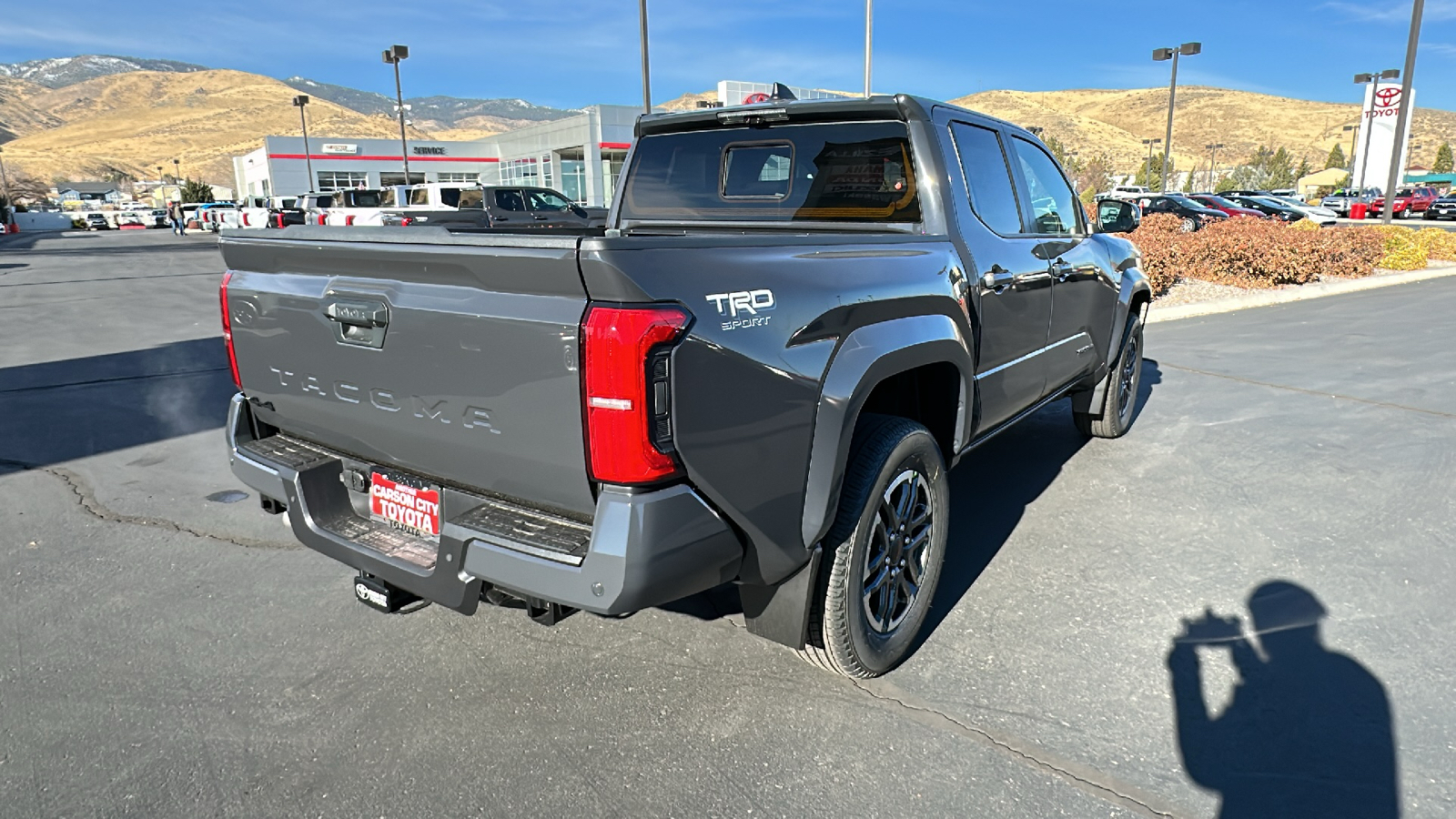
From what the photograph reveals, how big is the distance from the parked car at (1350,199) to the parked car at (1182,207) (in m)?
18.5

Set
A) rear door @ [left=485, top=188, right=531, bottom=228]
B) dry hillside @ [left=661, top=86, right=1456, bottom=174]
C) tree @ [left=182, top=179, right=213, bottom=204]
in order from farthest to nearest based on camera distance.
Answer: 1. dry hillside @ [left=661, top=86, right=1456, bottom=174]
2. tree @ [left=182, top=179, right=213, bottom=204]
3. rear door @ [left=485, top=188, right=531, bottom=228]

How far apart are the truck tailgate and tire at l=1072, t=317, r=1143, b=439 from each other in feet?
14.7

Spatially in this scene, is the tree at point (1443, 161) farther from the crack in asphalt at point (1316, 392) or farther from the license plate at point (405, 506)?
the license plate at point (405, 506)

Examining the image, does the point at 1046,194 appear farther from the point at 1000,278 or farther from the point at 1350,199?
the point at 1350,199

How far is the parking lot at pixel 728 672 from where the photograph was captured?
101 inches

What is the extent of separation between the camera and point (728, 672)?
10.4 feet

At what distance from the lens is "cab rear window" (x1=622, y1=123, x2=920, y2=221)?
376 cm

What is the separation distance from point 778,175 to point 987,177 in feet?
3.04

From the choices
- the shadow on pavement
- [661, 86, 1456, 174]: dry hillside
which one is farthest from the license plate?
[661, 86, 1456, 174]: dry hillside

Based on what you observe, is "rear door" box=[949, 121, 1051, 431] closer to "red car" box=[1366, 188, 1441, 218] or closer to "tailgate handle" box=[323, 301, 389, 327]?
"tailgate handle" box=[323, 301, 389, 327]

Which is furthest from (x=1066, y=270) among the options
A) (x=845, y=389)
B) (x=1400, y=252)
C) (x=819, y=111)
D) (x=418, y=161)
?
(x=418, y=161)

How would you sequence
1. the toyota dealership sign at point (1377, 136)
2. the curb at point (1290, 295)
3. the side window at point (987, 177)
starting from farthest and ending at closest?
the toyota dealership sign at point (1377, 136)
the curb at point (1290, 295)
the side window at point (987, 177)

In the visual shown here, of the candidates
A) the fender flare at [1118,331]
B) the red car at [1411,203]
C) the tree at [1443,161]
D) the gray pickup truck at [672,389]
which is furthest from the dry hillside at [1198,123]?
the gray pickup truck at [672,389]

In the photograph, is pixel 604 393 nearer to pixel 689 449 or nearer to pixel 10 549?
pixel 689 449
